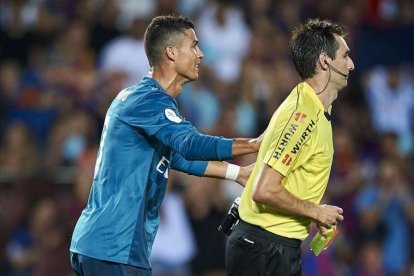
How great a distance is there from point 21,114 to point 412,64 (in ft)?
16.2

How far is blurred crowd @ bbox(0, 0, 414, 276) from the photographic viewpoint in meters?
10.1

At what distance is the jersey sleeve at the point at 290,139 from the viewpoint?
533cm

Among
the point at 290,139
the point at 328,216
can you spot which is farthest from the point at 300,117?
the point at 328,216

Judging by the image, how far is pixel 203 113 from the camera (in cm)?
1152

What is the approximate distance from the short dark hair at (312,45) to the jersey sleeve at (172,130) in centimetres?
57

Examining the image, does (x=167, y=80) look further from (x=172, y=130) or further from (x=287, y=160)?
(x=287, y=160)

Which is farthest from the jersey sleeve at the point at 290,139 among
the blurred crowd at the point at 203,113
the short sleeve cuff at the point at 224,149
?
the blurred crowd at the point at 203,113

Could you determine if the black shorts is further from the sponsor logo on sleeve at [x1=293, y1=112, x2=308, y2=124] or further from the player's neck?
the player's neck

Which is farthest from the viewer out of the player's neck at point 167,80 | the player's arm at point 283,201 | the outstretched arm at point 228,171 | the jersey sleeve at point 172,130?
the outstretched arm at point 228,171

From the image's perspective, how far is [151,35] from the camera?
5984 millimetres

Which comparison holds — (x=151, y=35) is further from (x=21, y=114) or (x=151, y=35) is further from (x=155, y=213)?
(x=21, y=114)

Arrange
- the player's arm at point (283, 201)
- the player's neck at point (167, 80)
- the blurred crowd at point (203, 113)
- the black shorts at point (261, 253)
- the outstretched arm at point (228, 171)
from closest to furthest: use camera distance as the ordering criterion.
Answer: the player's arm at point (283, 201) < the black shorts at point (261, 253) < the player's neck at point (167, 80) < the outstretched arm at point (228, 171) < the blurred crowd at point (203, 113)

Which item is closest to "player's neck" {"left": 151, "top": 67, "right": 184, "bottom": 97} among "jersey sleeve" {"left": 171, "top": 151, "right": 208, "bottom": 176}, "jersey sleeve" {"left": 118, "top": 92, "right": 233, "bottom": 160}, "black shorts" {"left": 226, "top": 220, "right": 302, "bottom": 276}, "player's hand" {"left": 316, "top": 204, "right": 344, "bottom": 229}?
"jersey sleeve" {"left": 118, "top": 92, "right": 233, "bottom": 160}

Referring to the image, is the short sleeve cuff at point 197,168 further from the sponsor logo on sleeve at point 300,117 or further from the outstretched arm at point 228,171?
the sponsor logo on sleeve at point 300,117
